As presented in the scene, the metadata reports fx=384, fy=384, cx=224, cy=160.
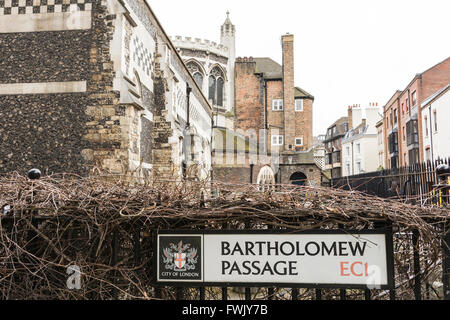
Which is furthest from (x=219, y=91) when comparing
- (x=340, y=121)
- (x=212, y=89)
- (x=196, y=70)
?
(x=340, y=121)

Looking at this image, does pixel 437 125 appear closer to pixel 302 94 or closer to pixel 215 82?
pixel 302 94

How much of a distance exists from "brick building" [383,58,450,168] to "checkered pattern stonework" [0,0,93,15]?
29.9 metres

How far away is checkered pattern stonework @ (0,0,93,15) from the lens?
11.1 meters

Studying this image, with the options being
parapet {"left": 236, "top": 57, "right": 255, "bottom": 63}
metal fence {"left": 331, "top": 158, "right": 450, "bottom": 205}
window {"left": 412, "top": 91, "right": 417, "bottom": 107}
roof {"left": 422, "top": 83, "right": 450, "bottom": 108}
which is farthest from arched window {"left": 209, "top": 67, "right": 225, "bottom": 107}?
metal fence {"left": 331, "top": 158, "right": 450, "bottom": 205}

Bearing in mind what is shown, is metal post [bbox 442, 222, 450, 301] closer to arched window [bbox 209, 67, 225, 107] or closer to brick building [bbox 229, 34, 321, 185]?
brick building [bbox 229, 34, 321, 185]

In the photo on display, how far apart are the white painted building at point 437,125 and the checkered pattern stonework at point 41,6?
2366cm

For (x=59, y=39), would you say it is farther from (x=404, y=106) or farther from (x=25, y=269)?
(x=404, y=106)

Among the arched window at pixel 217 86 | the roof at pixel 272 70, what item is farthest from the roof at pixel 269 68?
the arched window at pixel 217 86

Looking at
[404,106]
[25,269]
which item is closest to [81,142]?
[25,269]

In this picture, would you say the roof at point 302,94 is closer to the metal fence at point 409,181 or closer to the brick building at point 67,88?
the metal fence at point 409,181

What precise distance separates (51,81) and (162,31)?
6902mm

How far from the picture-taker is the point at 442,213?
3.36m

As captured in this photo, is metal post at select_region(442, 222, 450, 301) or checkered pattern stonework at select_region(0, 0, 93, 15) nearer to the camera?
metal post at select_region(442, 222, 450, 301)

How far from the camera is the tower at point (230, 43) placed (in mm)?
45781
